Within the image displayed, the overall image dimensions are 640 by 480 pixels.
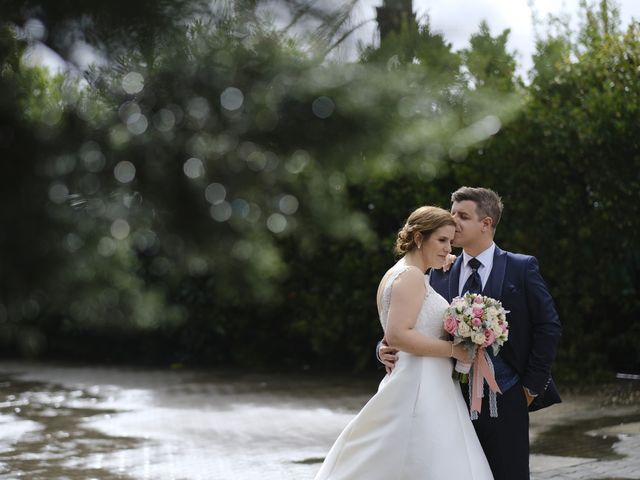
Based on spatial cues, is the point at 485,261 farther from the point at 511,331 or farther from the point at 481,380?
the point at 481,380

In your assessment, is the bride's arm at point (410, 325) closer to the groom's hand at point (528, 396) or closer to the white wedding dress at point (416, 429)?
the white wedding dress at point (416, 429)

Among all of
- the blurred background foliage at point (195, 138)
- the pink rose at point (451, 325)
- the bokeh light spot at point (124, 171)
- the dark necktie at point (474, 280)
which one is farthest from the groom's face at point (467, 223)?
the bokeh light spot at point (124, 171)

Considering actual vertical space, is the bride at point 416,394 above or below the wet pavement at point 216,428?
above

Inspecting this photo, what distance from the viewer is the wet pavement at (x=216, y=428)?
25.2 ft

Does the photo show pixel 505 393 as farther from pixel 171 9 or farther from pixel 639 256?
pixel 639 256

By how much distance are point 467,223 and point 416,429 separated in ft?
3.56

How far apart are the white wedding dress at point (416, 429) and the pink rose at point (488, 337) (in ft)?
1.27

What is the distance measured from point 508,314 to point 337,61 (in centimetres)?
256

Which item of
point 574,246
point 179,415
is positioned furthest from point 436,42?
point 574,246

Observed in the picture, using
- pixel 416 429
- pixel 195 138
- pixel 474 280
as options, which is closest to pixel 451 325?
pixel 474 280

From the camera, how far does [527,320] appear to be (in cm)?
450

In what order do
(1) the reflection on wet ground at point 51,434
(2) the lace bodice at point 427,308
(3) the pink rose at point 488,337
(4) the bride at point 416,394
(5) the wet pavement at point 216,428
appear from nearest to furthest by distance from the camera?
(3) the pink rose at point 488,337
(4) the bride at point 416,394
(2) the lace bodice at point 427,308
(5) the wet pavement at point 216,428
(1) the reflection on wet ground at point 51,434

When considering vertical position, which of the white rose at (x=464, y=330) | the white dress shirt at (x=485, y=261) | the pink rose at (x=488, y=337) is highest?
the white dress shirt at (x=485, y=261)

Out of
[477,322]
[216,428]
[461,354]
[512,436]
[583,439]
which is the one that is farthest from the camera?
[216,428]
